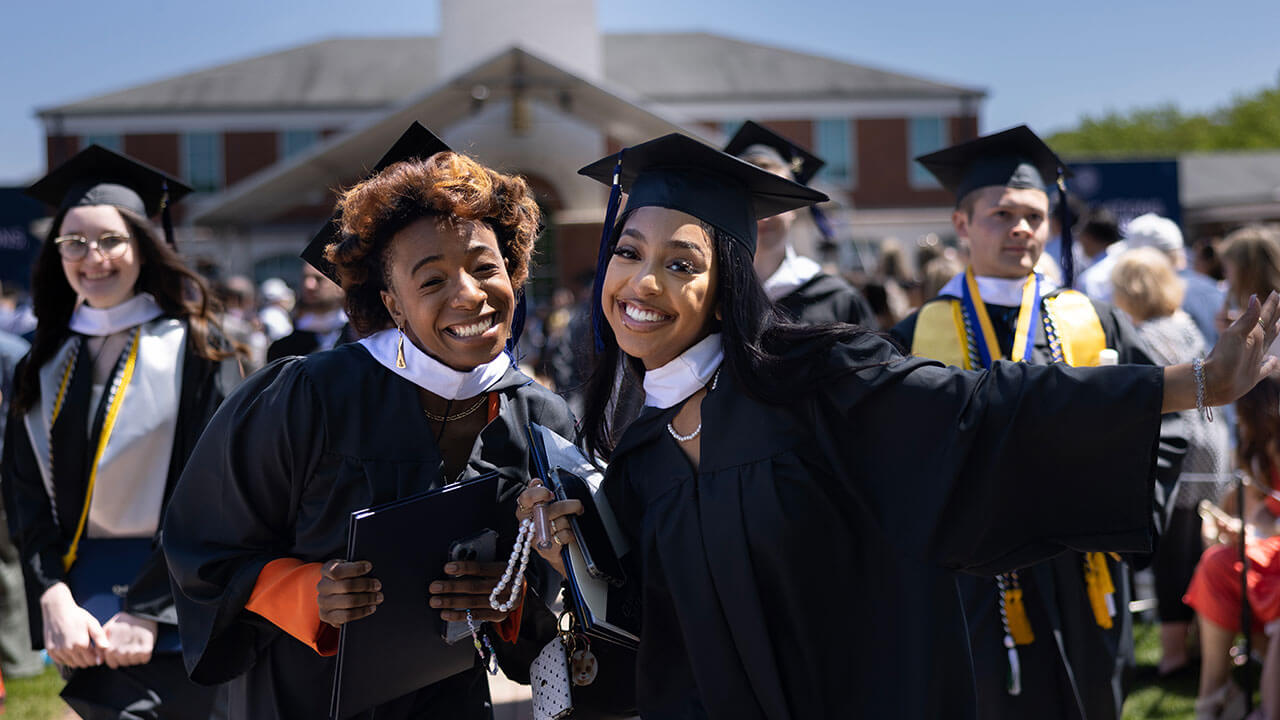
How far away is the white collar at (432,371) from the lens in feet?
8.73

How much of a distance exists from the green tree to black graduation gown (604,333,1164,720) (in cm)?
7512

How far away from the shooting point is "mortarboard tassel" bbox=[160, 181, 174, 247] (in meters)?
4.01

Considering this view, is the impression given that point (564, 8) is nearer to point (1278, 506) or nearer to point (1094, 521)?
point (1278, 506)

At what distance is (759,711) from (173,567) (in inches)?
57.2

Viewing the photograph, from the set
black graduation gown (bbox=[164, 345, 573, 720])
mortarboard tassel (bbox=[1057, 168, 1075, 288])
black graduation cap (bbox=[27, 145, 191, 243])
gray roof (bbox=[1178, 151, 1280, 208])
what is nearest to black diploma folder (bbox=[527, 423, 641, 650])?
black graduation gown (bbox=[164, 345, 573, 720])

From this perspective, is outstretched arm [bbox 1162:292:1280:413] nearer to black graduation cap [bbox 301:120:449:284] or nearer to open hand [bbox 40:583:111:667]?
black graduation cap [bbox 301:120:449:284]

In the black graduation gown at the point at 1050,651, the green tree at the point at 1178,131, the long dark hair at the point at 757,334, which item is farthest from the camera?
the green tree at the point at 1178,131

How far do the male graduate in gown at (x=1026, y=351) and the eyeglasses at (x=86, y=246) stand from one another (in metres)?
2.79

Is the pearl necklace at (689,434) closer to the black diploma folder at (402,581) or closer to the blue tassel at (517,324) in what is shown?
the black diploma folder at (402,581)

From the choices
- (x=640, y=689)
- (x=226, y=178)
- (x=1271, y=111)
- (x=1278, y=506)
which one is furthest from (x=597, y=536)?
(x=1271, y=111)

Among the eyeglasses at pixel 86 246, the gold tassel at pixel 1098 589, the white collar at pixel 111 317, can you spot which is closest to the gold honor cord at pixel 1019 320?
the gold tassel at pixel 1098 589

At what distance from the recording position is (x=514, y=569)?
253cm

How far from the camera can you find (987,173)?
3982 mm

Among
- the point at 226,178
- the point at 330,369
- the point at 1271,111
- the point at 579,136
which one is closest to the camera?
the point at 330,369
